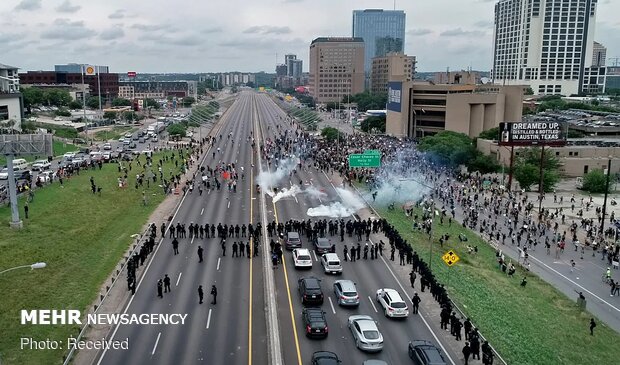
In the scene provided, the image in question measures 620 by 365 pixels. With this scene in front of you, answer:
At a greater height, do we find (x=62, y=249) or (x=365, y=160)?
(x=365, y=160)

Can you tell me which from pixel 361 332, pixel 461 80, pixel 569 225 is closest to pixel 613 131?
pixel 461 80

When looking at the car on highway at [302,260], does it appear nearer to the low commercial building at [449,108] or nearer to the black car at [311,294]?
the black car at [311,294]

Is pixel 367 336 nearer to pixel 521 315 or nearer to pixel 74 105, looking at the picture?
pixel 521 315

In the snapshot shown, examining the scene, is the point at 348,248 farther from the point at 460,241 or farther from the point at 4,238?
the point at 4,238

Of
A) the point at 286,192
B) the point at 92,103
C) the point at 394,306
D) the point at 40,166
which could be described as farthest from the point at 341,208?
the point at 92,103

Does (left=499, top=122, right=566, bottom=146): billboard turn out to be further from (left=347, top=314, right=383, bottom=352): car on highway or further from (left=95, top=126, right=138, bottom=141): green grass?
(left=95, top=126, right=138, bottom=141): green grass

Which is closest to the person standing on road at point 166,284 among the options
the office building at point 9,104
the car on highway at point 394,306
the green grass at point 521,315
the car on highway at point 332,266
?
the car on highway at point 332,266
